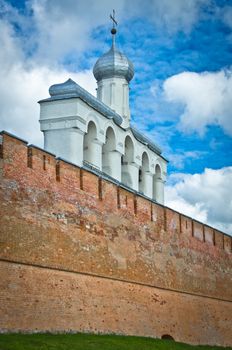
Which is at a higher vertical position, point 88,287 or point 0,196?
point 0,196

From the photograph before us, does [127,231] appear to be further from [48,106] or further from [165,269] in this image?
[48,106]

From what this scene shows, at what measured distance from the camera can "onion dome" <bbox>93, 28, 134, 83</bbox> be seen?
31484mm

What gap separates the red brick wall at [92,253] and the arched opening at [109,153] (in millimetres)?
7289

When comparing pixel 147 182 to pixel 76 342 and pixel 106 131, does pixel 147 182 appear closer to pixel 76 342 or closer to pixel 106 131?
pixel 106 131

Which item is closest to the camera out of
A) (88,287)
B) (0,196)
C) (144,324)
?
(0,196)

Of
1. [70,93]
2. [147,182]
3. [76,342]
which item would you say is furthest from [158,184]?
[76,342]

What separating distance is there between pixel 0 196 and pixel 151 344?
18.6 ft

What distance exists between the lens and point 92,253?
1545cm

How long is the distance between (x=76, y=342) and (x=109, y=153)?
17.1m

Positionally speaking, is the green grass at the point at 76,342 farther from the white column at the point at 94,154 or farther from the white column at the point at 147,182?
the white column at the point at 147,182

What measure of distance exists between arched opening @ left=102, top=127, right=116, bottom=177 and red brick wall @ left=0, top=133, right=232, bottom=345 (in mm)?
7289

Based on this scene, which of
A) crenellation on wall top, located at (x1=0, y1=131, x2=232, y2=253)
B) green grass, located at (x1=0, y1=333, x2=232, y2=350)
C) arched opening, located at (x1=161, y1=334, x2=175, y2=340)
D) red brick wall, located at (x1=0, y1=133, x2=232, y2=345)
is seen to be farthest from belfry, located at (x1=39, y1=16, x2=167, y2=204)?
green grass, located at (x1=0, y1=333, x2=232, y2=350)

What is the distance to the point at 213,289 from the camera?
23484 mm

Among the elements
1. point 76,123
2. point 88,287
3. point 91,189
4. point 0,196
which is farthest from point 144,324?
point 76,123
